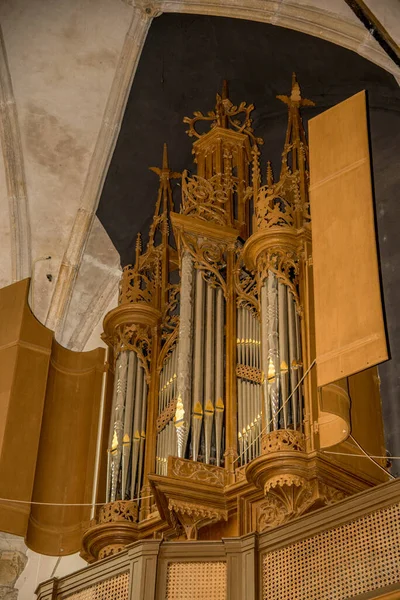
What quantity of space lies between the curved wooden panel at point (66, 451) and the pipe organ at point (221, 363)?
0.45m

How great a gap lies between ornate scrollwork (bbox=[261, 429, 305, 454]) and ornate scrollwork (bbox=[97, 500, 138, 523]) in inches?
68.6

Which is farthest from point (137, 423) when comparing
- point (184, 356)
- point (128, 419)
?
point (184, 356)

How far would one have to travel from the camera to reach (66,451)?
11781 millimetres

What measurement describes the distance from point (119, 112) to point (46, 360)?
3163 millimetres

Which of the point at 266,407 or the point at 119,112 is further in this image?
the point at 119,112

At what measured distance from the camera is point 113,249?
553 inches

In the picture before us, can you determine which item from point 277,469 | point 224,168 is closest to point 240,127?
point 224,168

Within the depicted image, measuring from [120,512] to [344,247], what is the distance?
131 inches

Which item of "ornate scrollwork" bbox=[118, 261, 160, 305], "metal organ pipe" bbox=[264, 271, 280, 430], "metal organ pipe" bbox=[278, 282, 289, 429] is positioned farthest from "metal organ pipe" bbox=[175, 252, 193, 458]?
"metal organ pipe" bbox=[278, 282, 289, 429]

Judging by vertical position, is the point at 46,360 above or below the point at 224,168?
below

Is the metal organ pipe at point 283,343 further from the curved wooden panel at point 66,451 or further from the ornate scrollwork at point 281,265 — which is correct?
the curved wooden panel at point 66,451

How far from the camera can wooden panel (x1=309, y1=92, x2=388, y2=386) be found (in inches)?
329

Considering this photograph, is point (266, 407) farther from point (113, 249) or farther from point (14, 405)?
point (113, 249)

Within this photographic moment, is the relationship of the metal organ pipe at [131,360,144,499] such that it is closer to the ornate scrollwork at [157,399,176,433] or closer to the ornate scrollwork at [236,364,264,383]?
the ornate scrollwork at [157,399,176,433]
